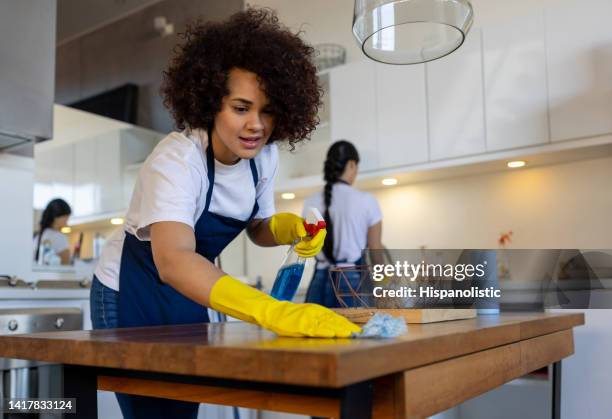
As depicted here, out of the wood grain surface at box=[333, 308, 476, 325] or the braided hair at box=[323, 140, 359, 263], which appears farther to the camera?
the braided hair at box=[323, 140, 359, 263]

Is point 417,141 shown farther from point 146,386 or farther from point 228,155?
point 146,386

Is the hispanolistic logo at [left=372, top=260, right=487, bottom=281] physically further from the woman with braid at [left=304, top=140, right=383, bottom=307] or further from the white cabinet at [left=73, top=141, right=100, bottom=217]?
the white cabinet at [left=73, top=141, right=100, bottom=217]

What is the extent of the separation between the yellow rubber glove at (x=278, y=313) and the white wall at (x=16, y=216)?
6.12ft

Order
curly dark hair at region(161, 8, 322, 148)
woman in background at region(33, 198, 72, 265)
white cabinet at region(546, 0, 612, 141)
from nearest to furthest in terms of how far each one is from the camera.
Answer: curly dark hair at region(161, 8, 322, 148) < white cabinet at region(546, 0, 612, 141) < woman in background at region(33, 198, 72, 265)

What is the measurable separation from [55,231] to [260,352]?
11.4ft

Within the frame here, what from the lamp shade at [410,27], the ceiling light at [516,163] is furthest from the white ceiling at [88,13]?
the lamp shade at [410,27]

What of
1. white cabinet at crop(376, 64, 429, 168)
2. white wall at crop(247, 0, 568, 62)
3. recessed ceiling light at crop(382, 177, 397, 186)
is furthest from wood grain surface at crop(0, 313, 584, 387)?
white wall at crop(247, 0, 568, 62)

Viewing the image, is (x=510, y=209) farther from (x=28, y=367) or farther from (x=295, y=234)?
(x=28, y=367)

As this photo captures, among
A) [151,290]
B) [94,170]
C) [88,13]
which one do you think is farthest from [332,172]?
[88,13]

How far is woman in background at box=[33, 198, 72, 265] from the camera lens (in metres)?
3.62

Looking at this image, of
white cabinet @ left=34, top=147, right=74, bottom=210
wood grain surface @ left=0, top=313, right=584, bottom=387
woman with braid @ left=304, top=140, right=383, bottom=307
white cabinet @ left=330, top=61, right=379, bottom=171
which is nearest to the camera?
wood grain surface @ left=0, top=313, right=584, bottom=387

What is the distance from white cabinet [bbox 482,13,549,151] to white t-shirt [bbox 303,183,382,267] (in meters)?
0.68

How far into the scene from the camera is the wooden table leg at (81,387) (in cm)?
85

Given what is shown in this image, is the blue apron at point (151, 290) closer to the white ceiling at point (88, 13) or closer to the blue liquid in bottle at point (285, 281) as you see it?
the blue liquid in bottle at point (285, 281)
